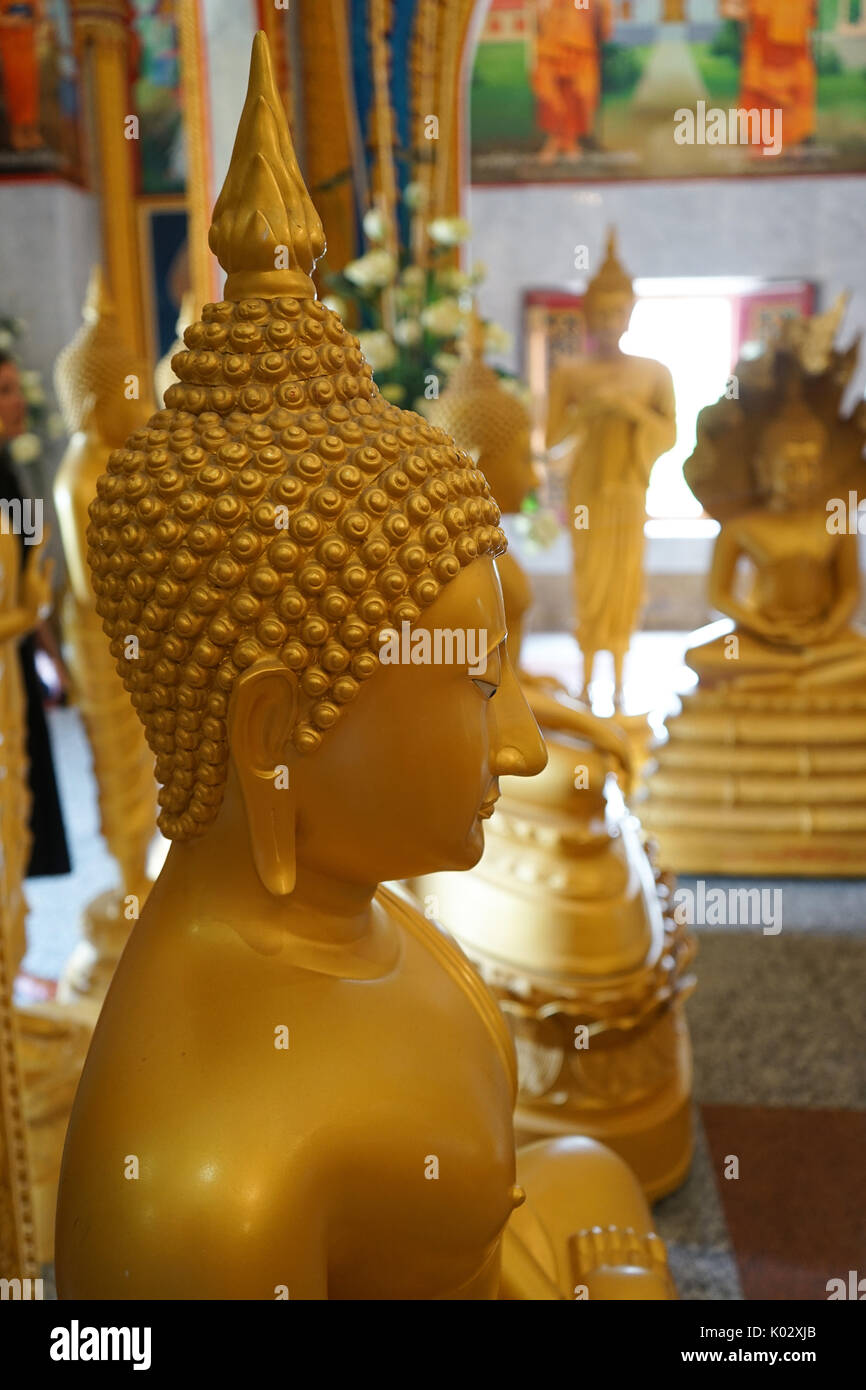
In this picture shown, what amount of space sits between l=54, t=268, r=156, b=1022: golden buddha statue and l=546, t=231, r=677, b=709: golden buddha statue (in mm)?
2133

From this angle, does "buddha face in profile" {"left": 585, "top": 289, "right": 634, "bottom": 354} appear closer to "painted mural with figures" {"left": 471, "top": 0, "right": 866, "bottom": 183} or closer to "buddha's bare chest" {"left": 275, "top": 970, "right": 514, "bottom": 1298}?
"buddha's bare chest" {"left": 275, "top": 970, "right": 514, "bottom": 1298}

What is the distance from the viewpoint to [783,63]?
8242mm

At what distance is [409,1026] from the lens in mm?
1046

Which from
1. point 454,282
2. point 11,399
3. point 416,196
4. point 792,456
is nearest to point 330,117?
point 416,196

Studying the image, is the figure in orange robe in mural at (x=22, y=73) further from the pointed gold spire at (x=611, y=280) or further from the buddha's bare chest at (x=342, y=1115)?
the buddha's bare chest at (x=342, y=1115)

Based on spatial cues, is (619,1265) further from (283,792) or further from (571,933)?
(571,933)

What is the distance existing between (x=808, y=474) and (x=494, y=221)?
214 inches

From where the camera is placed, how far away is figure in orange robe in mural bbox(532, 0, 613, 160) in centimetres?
827

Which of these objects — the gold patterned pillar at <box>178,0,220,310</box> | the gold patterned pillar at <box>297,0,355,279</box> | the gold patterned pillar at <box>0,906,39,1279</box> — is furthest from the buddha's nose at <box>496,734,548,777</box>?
the gold patterned pillar at <box>297,0,355,279</box>

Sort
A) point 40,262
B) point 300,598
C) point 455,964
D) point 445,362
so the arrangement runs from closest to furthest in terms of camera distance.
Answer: point 300,598 → point 455,964 → point 445,362 → point 40,262

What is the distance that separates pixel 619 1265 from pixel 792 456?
306 centimetres

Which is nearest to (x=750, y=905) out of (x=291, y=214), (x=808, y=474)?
(x=808, y=474)

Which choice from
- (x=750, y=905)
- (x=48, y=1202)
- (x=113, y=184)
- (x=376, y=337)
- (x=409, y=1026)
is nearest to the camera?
(x=409, y=1026)
